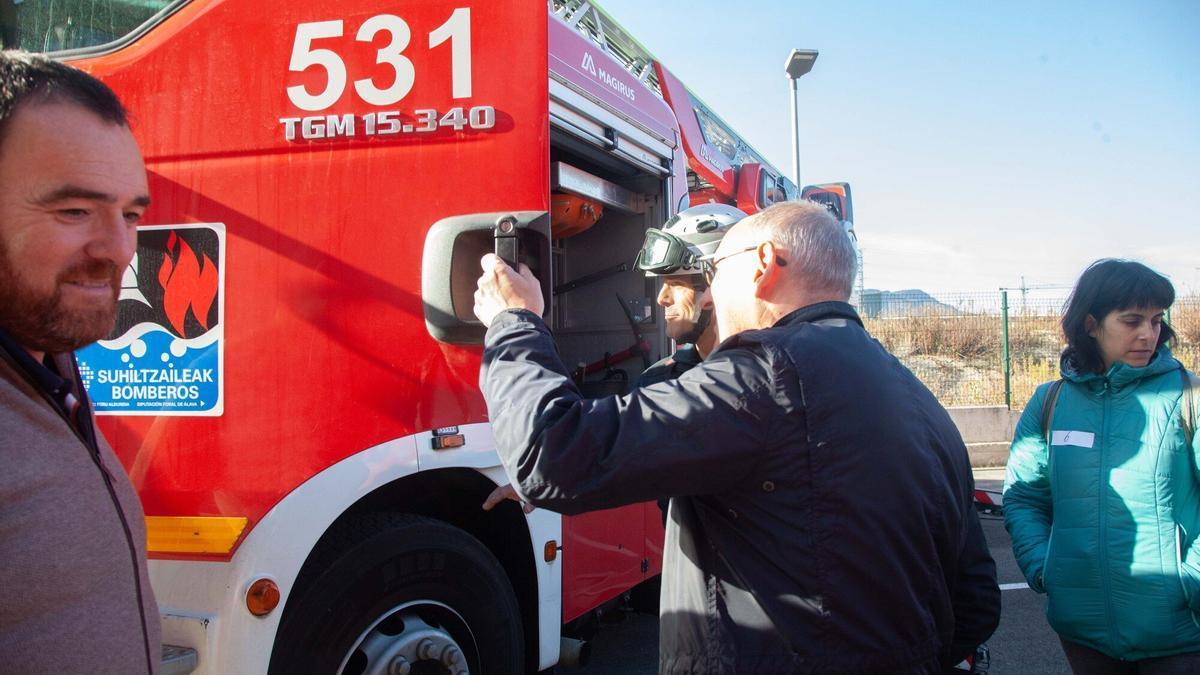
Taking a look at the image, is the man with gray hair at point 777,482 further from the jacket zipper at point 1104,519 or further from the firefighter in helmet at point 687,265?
the firefighter in helmet at point 687,265

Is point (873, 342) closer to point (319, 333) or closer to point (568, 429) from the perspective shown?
point (568, 429)

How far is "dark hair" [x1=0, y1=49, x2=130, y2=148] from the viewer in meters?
1.11

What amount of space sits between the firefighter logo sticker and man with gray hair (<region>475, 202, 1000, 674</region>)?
4.37 ft

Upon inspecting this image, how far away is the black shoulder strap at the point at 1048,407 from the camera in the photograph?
8.41 feet

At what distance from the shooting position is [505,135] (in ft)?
8.12

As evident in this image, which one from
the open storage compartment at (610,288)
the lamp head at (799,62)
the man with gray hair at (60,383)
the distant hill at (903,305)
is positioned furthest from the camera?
the distant hill at (903,305)

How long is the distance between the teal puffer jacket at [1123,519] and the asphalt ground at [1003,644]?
2.14 m

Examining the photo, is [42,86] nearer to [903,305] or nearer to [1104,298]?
[1104,298]

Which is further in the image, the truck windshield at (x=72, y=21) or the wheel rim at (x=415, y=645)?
the truck windshield at (x=72, y=21)

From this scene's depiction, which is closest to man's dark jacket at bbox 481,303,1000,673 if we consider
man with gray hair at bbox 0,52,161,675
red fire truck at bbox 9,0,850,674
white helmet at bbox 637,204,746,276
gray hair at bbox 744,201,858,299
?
gray hair at bbox 744,201,858,299

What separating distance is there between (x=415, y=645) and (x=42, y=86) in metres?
1.85

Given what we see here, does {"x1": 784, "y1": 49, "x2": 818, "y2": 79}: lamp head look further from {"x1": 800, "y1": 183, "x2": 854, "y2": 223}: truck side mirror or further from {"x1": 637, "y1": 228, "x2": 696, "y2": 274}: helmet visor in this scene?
{"x1": 637, "y1": 228, "x2": 696, "y2": 274}: helmet visor

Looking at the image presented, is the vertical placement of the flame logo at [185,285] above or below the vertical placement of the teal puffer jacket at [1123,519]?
above

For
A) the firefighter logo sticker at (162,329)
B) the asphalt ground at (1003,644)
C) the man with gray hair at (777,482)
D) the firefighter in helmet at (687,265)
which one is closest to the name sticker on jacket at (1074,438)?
the firefighter in helmet at (687,265)
